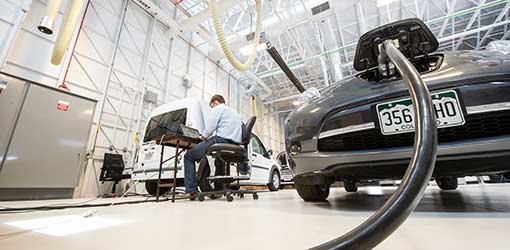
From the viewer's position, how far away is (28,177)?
3.06 metres

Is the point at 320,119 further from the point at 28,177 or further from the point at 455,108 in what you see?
the point at 28,177

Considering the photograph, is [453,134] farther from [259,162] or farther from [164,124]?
[259,162]

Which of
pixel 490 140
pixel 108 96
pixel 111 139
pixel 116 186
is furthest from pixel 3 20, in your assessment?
pixel 490 140

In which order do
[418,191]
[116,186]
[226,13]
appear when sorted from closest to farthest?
[418,191], [116,186], [226,13]

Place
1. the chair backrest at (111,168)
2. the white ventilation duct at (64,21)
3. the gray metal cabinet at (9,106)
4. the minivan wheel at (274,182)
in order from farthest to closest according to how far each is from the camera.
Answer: the minivan wheel at (274,182), the chair backrest at (111,168), the white ventilation duct at (64,21), the gray metal cabinet at (9,106)

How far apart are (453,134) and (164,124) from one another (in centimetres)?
385

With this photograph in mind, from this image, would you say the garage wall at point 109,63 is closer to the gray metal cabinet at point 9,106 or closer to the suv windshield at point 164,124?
the gray metal cabinet at point 9,106

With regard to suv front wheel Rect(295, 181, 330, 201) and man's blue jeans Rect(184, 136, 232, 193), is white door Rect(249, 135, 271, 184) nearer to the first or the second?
man's blue jeans Rect(184, 136, 232, 193)

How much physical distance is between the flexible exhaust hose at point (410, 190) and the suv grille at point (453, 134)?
0.49 meters

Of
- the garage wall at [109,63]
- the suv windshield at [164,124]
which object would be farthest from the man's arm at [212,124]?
the garage wall at [109,63]

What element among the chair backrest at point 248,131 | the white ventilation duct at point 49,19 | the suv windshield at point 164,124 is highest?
the white ventilation duct at point 49,19

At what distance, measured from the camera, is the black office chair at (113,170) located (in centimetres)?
434

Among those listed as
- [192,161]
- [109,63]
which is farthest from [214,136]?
[109,63]

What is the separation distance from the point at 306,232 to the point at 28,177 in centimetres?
413
